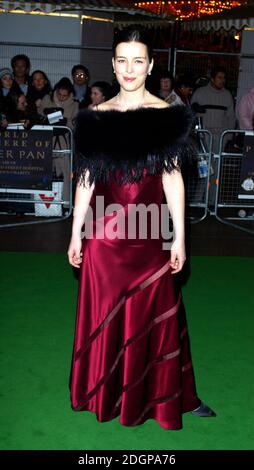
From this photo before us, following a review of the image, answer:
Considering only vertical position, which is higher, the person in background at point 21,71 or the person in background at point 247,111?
Result: the person in background at point 21,71

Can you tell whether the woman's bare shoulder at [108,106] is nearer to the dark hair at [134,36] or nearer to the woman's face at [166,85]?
the dark hair at [134,36]

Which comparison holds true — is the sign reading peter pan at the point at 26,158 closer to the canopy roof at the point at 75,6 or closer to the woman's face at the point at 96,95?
the woman's face at the point at 96,95

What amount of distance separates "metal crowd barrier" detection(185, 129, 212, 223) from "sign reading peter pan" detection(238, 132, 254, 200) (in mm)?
507

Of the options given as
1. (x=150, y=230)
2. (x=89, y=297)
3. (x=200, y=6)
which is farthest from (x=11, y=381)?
(x=200, y=6)

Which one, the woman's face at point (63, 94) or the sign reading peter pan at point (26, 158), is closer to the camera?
the sign reading peter pan at point (26, 158)

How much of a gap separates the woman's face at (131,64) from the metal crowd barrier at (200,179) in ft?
17.9

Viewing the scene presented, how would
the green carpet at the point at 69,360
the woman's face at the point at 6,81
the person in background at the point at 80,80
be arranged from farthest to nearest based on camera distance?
the person in background at the point at 80,80 → the woman's face at the point at 6,81 → the green carpet at the point at 69,360

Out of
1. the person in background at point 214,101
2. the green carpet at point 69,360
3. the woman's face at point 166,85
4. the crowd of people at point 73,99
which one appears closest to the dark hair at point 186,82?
the crowd of people at point 73,99

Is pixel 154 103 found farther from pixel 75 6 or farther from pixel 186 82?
pixel 75 6

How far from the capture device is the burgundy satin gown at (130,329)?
3.38 metres

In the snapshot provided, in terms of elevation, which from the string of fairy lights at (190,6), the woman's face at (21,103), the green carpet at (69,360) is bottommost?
the green carpet at (69,360)

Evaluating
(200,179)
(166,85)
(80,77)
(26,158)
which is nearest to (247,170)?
(200,179)

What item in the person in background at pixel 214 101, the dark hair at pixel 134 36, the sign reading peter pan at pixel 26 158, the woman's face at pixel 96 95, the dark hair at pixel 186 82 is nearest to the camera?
the dark hair at pixel 134 36
